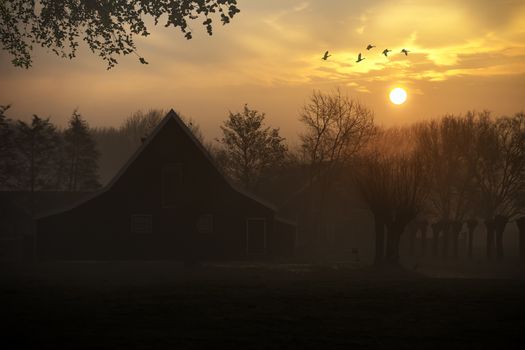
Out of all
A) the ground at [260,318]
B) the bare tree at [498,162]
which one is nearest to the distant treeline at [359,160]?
the bare tree at [498,162]

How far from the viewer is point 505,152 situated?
237 feet

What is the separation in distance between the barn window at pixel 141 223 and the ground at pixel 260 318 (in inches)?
1050

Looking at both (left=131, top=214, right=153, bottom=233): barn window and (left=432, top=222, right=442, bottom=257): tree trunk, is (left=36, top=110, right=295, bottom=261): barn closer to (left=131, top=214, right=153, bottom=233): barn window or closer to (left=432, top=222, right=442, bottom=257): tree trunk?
(left=131, top=214, right=153, bottom=233): barn window

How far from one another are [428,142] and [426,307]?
57485 mm

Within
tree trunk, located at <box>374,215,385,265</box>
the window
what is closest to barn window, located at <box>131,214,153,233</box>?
the window

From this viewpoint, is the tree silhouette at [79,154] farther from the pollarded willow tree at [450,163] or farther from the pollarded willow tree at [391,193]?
the pollarded willow tree at [391,193]

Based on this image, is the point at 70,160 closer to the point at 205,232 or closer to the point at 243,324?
the point at 205,232

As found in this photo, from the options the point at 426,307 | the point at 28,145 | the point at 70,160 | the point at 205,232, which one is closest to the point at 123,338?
the point at 426,307

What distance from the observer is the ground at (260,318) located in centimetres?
1253

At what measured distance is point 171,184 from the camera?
160 feet

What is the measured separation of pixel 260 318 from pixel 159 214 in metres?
34.4

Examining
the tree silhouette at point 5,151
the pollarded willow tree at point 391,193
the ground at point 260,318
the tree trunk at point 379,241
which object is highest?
the tree silhouette at point 5,151

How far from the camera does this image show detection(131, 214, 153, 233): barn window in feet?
159

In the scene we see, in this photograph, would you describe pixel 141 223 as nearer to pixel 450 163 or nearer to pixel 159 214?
pixel 159 214
